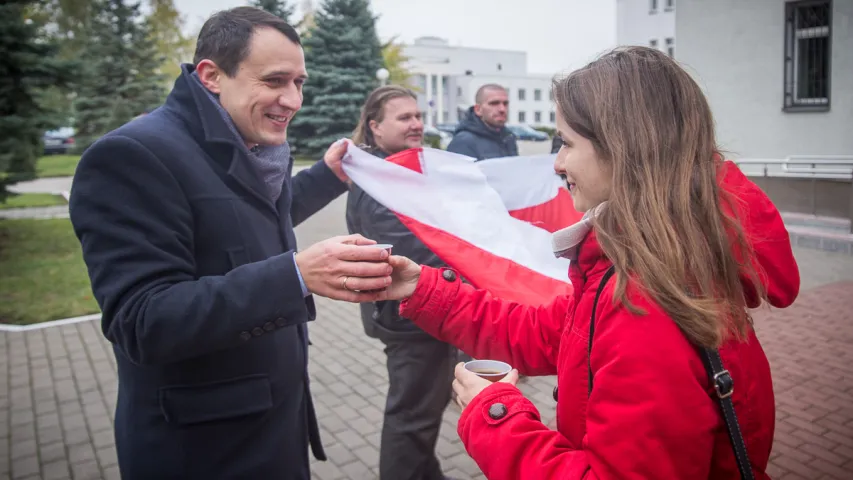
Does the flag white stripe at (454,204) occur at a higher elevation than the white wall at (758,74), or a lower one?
lower

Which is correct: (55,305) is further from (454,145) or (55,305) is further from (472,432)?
(472,432)

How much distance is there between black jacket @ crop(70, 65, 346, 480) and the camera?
6.08 feet

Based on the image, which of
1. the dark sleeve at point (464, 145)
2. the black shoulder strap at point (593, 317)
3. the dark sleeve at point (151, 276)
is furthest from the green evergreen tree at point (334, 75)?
the black shoulder strap at point (593, 317)

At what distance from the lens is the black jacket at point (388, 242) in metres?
3.84

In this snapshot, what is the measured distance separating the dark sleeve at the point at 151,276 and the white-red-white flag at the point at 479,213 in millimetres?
1805

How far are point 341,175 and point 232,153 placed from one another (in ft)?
5.11

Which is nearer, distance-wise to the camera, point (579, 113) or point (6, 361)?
point (579, 113)

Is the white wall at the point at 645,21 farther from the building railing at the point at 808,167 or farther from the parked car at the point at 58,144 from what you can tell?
the parked car at the point at 58,144

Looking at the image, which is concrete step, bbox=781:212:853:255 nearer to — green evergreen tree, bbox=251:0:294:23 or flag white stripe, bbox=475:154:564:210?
flag white stripe, bbox=475:154:564:210

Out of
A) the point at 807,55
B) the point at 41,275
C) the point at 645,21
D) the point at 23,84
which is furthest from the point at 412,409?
the point at 645,21

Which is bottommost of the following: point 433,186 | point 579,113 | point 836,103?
point 433,186

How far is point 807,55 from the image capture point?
13.3 meters

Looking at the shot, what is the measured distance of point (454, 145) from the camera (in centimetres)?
644

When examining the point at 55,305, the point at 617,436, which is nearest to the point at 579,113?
the point at 617,436
